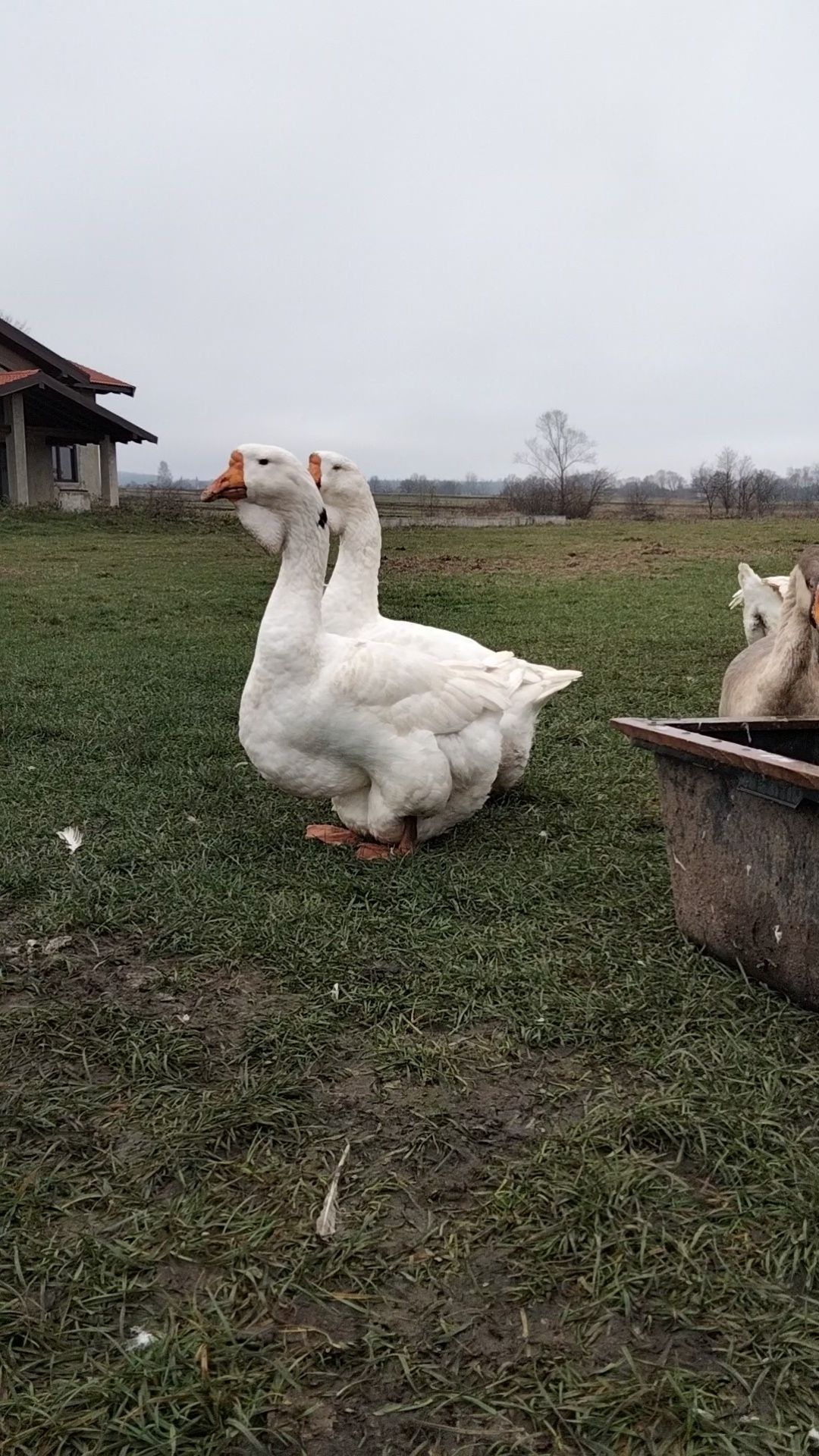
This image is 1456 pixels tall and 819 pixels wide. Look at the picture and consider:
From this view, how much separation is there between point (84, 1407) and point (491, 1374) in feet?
2.03

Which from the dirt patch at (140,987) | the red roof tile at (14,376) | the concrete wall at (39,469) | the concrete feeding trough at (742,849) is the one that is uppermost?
the red roof tile at (14,376)

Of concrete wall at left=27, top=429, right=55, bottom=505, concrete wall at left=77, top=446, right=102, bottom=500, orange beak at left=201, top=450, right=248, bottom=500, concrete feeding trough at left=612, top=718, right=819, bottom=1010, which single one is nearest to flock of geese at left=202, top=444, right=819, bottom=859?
orange beak at left=201, top=450, right=248, bottom=500

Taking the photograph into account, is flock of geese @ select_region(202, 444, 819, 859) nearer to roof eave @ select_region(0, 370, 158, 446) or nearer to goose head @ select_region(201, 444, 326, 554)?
goose head @ select_region(201, 444, 326, 554)

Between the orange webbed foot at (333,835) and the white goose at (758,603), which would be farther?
the white goose at (758,603)

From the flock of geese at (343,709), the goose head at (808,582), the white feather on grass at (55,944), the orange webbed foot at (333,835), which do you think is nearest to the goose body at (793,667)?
the goose head at (808,582)

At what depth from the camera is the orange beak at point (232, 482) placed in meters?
3.39

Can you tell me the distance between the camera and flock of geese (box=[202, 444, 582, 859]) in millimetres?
3443

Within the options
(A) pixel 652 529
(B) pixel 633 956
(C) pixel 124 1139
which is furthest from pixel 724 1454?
(A) pixel 652 529

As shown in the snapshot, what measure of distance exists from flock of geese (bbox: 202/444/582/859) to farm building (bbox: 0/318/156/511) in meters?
21.1

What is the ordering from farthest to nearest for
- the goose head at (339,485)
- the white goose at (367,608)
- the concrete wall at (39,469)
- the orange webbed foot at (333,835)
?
the concrete wall at (39,469) → the goose head at (339,485) → the white goose at (367,608) → the orange webbed foot at (333,835)

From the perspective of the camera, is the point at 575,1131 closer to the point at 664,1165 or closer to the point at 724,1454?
the point at 664,1165

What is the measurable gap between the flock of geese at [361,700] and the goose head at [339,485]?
3.30ft

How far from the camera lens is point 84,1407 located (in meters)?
1.42

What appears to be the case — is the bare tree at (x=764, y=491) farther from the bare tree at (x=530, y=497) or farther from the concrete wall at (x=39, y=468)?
the concrete wall at (x=39, y=468)
